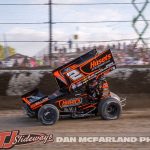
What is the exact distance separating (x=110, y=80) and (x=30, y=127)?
4.17 meters

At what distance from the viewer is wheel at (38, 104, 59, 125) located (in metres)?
10.5

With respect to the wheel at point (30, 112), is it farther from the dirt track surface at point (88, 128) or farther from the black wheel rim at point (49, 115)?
the black wheel rim at point (49, 115)

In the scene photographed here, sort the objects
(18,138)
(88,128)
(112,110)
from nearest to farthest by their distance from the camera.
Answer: (18,138), (88,128), (112,110)

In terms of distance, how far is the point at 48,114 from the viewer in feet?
34.6

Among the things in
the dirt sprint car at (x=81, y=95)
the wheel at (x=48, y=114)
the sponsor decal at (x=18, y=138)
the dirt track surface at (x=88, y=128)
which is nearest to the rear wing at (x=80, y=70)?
the dirt sprint car at (x=81, y=95)

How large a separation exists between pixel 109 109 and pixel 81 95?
78 cm

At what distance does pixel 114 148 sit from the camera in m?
7.96

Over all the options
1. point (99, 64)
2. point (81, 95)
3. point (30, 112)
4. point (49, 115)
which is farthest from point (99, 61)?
point (30, 112)

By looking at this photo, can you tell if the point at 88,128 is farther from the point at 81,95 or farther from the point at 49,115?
the point at 81,95

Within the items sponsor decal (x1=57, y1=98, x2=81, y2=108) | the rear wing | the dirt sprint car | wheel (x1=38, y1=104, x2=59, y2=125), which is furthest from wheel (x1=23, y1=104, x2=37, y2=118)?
the rear wing

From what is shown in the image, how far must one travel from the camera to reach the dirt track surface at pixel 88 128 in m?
8.16

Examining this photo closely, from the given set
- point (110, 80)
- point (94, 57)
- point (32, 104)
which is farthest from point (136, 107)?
point (32, 104)

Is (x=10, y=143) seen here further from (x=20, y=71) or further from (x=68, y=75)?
(x=20, y=71)

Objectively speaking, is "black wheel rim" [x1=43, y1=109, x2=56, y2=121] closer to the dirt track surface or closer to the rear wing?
the dirt track surface
